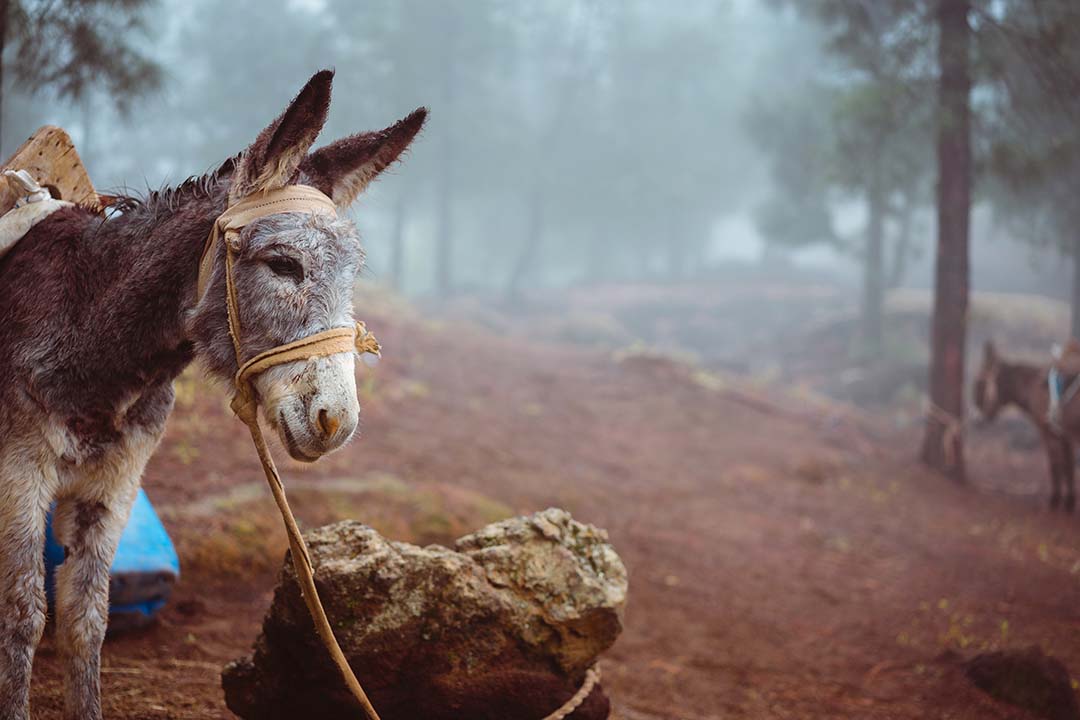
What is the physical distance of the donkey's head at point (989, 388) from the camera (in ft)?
33.3

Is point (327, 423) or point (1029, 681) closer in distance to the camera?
point (327, 423)

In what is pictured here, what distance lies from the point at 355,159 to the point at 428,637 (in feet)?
5.78

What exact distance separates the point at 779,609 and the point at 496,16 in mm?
29611

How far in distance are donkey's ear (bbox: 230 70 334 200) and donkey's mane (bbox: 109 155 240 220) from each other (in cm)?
26

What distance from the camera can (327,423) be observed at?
1936 millimetres

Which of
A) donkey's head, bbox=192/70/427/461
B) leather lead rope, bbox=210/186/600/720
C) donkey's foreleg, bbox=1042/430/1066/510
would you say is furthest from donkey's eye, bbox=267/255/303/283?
donkey's foreleg, bbox=1042/430/1066/510

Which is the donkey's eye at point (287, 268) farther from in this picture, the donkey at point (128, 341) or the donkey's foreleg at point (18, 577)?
the donkey's foreleg at point (18, 577)

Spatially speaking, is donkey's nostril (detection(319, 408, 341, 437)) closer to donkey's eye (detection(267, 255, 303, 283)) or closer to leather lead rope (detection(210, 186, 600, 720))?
leather lead rope (detection(210, 186, 600, 720))

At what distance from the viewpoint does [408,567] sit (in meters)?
2.85

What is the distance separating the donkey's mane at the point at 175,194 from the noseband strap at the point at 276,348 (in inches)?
10.9

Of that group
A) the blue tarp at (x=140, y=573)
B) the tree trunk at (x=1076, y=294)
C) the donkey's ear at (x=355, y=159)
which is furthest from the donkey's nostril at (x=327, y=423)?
the tree trunk at (x=1076, y=294)

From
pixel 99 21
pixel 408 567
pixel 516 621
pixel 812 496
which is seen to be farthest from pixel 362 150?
pixel 812 496

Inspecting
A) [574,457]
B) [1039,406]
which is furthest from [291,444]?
[1039,406]

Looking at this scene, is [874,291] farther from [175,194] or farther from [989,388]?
[175,194]
